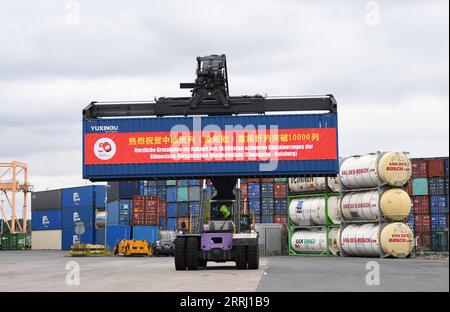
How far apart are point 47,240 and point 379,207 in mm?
50899

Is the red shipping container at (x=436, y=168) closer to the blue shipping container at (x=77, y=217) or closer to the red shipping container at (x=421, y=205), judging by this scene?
the red shipping container at (x=421, y=205)

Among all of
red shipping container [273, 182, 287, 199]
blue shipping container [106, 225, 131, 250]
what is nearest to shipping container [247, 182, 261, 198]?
red shipping container [273, 182, 287, 199]

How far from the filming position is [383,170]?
116 ft

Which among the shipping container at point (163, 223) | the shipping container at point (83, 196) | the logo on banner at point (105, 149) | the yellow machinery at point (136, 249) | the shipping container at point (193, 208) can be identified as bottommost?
the yellow machinery at point (136, 249)

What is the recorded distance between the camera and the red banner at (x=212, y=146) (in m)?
28.9

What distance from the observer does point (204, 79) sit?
29.5m

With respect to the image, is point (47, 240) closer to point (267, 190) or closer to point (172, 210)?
point (172, 210)

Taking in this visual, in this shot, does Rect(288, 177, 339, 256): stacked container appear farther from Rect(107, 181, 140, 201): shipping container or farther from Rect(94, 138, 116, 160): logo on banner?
Rect(107, 181, 140, 201): shipping container

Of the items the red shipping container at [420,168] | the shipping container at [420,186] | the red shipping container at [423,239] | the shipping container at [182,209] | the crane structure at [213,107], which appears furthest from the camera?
the shipping container at [182,209]

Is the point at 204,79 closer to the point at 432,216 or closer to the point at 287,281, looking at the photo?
the point at 287,281

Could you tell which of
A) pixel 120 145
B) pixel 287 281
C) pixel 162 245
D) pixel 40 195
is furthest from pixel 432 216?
pixel 40 195

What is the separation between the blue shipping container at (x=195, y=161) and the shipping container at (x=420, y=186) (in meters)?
23.3

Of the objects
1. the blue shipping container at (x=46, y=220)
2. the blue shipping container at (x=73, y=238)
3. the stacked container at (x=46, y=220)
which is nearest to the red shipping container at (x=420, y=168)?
the blue shipping container at (x=73, y=238)

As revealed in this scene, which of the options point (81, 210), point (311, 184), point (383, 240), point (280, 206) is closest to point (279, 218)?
point (280, 206)
